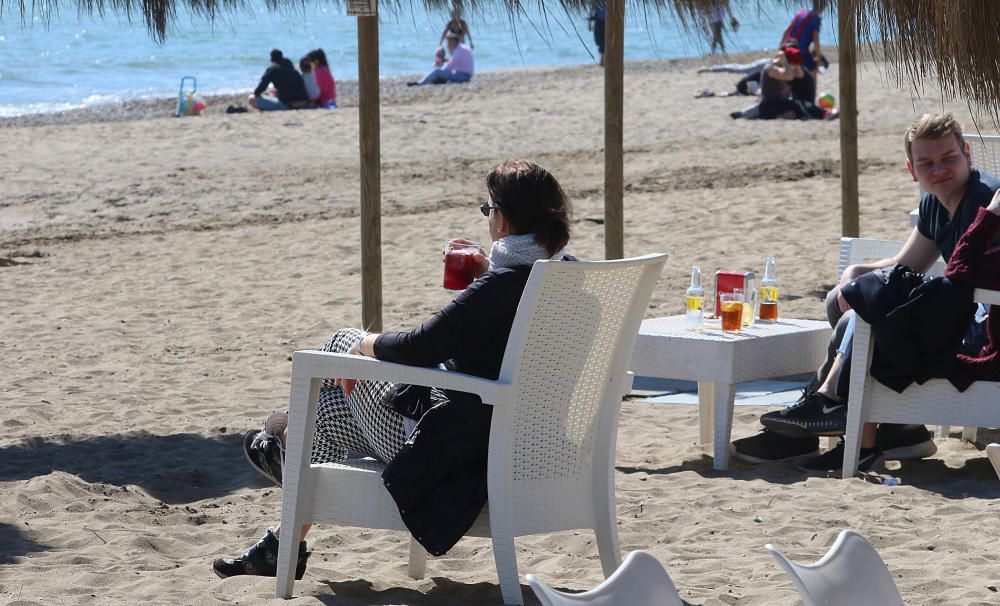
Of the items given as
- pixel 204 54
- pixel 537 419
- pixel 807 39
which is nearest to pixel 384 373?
pixel 537 419

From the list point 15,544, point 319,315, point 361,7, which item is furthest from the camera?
point 319,315

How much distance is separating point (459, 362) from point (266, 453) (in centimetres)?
65

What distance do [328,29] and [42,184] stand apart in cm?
3933

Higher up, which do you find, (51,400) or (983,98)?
(983,98)

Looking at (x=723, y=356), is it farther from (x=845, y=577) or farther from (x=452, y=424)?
(x=845, y=577)

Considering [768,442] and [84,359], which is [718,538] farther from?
[84,359]

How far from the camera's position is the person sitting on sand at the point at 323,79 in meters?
17.3

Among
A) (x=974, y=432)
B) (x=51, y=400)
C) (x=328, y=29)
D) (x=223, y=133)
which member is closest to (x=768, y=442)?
(x=974, y=432)

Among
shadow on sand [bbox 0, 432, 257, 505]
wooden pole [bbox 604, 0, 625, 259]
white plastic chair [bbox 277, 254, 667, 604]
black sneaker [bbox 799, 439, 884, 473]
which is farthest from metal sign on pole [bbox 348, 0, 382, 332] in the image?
white plastic chair [bbox 277, 254, 667, 604]

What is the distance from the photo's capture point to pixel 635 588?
182cm

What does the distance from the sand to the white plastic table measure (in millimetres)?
244

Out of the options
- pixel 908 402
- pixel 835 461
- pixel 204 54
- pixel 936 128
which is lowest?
pixel 835 461

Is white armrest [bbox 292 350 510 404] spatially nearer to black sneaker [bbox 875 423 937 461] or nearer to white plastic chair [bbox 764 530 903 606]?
white plastic chair [bbox 764 530 903 606]

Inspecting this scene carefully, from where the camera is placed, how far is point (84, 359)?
242 inches
